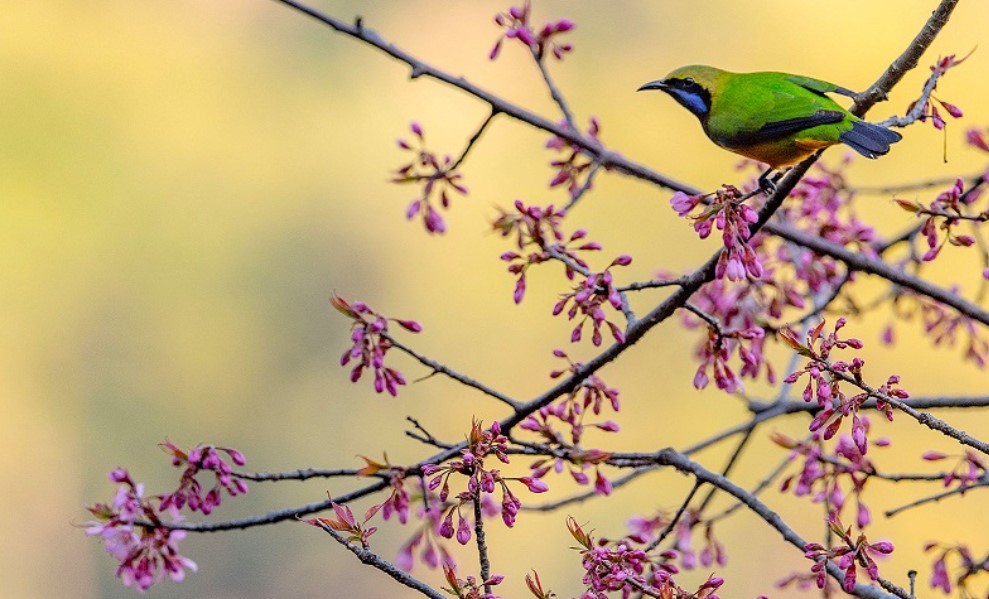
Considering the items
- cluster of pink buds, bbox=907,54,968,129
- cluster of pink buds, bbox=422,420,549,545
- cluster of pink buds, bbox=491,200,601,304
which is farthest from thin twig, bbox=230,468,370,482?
cluster of pink buds, bbox=907,54,968,129

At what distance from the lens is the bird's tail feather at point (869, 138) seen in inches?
96.7

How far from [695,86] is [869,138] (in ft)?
2.33

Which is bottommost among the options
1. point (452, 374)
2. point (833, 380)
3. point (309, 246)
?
point (833, 380)

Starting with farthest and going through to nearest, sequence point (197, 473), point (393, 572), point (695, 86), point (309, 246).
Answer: point (309, 246)
point (695, 86)
point (197, 473)
point (393, 572)

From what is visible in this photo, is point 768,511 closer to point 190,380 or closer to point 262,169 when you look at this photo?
point 190,380

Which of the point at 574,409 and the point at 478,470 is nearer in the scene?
the point at 478,470

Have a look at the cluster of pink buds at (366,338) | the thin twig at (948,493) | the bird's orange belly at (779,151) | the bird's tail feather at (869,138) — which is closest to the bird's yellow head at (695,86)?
the bird's orange belly at (779,151)

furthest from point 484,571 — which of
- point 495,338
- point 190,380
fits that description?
point 190,380

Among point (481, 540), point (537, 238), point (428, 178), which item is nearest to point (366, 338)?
point (537, 238)

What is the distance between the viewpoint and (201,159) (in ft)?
47.8

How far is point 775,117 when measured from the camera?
9.04 ft

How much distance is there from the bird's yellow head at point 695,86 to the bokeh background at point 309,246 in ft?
18.1

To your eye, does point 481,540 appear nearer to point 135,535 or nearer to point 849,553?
point 849,553

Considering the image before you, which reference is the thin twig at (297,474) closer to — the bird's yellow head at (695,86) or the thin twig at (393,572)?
the thin twig at (393,572)
